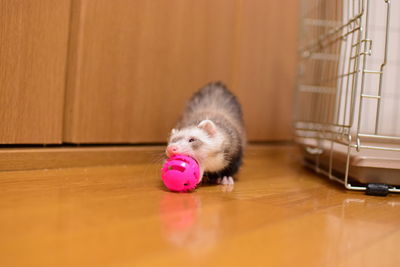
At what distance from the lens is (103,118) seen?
147 cm

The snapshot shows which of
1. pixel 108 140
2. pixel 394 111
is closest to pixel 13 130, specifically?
pixel 108 140

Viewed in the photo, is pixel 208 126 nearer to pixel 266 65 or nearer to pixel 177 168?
pixel 177 168

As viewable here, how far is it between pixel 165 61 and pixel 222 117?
317 millimetres

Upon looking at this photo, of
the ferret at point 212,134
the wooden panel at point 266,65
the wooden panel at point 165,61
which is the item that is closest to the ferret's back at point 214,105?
the ferret at point 212,134

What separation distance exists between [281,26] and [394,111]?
2.24ft

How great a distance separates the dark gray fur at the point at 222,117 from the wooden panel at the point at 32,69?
1.37 ft

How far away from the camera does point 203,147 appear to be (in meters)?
1.25

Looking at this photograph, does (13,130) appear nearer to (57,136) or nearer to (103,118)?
(57,136)

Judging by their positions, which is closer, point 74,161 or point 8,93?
point 8,93

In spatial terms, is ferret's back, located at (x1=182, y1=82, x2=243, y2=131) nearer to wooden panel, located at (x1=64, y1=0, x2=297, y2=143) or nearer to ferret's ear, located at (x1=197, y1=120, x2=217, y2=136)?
wooden panel, located at (x1=64, y1=0, x2=297, y2=143)

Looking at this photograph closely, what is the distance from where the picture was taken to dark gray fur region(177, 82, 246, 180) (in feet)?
4.50

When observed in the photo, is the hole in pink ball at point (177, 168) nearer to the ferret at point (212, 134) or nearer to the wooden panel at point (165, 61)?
the ferret at point (212, 134)

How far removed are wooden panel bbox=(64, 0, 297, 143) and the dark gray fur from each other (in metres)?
0.13

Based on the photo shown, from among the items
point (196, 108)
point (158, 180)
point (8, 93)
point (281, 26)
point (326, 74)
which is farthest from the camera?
point (281, 26)
